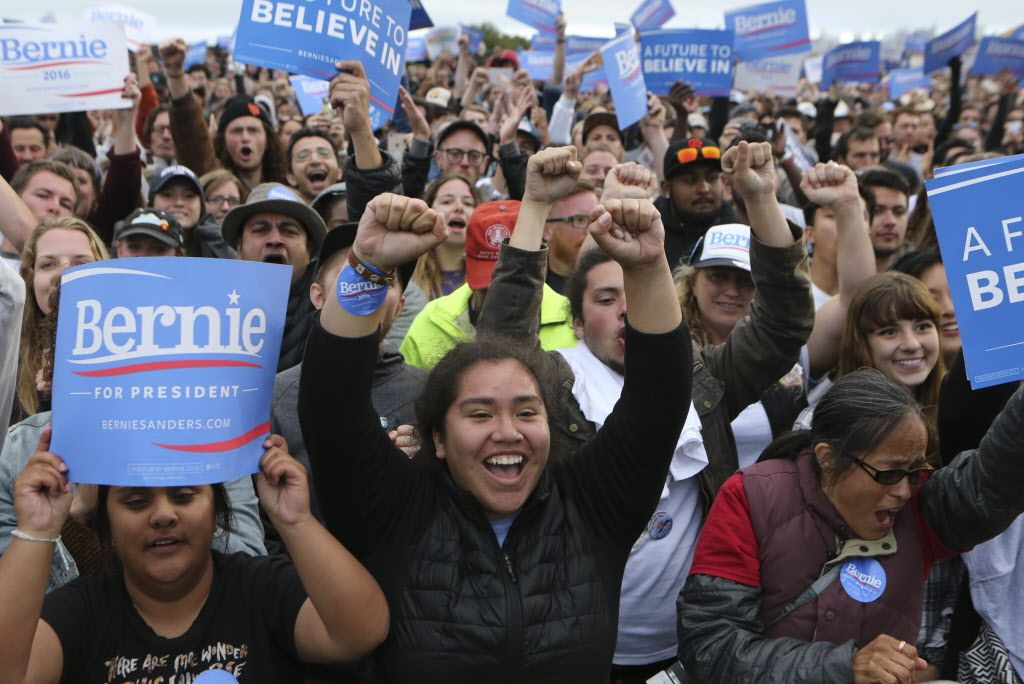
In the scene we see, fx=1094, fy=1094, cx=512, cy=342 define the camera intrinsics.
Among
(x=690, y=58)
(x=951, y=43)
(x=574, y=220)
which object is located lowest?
(x=574, y=220)

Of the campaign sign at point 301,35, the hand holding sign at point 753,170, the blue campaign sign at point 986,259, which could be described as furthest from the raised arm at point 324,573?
the campaign sign at point 301,35

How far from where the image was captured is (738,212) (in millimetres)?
6086

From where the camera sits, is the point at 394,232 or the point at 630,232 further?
the point at 630,232

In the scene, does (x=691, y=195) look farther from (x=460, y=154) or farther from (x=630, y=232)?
(x=630, y=232)

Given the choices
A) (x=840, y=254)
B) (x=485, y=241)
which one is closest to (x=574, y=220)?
(x=485, y=241)

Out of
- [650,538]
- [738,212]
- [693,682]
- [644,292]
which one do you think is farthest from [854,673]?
[738,212]

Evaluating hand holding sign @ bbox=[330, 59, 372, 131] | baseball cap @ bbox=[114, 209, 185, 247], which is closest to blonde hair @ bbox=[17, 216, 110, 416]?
baseball cap @ bbox=[114, 209, 185, 247]

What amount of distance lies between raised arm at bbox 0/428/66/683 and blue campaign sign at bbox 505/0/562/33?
797 cm

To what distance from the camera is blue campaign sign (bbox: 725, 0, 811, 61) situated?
34.6ft

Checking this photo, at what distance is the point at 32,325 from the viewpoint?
3.81 metres

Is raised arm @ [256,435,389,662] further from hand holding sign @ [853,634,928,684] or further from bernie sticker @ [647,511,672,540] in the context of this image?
hand holding sign @ [853,634,928,684]

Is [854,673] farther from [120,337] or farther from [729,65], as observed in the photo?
[729,65]

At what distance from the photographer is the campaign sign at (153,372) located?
7.43 ft

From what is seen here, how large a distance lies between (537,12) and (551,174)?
7.42 meters
